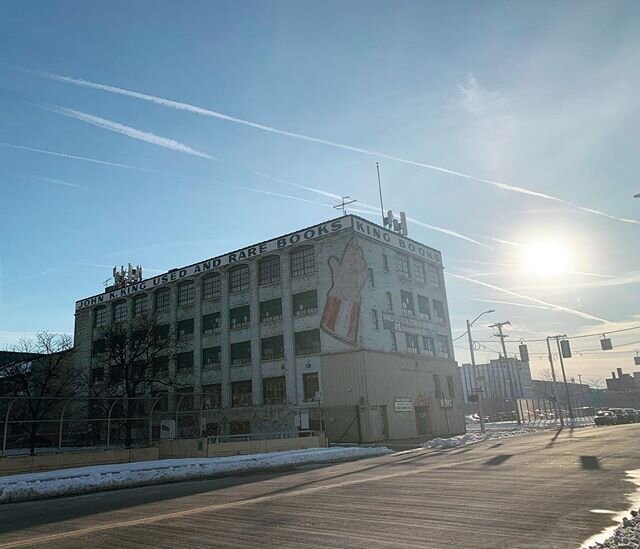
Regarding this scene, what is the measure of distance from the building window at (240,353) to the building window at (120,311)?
62.5 feet

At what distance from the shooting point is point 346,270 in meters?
43.6

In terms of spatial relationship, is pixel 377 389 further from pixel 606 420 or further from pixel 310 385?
pixel 606 420

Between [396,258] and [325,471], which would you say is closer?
[325,471]

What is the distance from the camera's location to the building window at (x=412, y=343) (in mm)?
47403

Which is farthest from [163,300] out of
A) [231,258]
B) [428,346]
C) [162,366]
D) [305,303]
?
[428,346]

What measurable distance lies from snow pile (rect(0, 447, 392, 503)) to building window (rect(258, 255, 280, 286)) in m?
24.5

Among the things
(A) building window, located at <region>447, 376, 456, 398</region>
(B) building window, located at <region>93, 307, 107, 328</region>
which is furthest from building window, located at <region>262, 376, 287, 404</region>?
(B) building window, located at <region>93, 307, 107, 328</region>

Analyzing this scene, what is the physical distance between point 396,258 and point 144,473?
3415 cm

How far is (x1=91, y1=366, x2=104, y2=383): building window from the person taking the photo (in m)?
60.9

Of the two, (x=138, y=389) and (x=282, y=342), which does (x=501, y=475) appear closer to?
(x=282, y=342)

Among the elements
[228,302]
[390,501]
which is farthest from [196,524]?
[228,302]

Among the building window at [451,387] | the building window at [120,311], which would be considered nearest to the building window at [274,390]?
the building window at [451,387]

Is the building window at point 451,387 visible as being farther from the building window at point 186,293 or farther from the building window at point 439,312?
the building window at point 186,293

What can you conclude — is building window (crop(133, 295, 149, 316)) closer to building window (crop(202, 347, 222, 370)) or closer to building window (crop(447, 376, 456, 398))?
building window (crop(202, 347, 222, 370))
